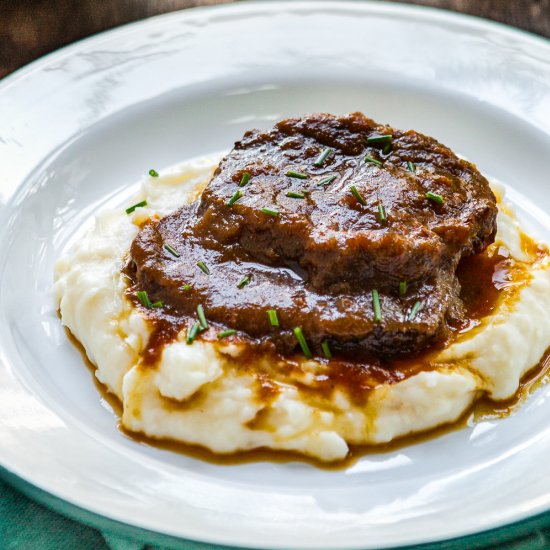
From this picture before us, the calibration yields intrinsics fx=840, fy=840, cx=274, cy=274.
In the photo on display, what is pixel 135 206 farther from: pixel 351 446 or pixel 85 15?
pixel 85 15

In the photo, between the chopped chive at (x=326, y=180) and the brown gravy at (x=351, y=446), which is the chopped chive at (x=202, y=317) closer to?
the brown gravy at (x=351, y=446)

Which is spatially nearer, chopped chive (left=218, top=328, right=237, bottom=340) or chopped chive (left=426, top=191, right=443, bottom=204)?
chopped chive (left=218, top=328, right=237, bottom=340)

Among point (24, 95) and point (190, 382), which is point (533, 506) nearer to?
point (190, 382)

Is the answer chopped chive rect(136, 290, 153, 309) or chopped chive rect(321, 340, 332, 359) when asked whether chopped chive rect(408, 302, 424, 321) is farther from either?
chopped chive rect(136, 290, 153, 309)

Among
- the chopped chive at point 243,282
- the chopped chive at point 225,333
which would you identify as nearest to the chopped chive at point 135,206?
the chopped chive at point 243,282

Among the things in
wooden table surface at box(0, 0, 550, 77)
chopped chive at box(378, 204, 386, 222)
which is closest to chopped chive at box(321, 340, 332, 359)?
chopped chive at box(378, 204, 386, 222)

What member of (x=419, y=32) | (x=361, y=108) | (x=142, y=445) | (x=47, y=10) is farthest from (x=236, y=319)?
(x=47, y=10)
